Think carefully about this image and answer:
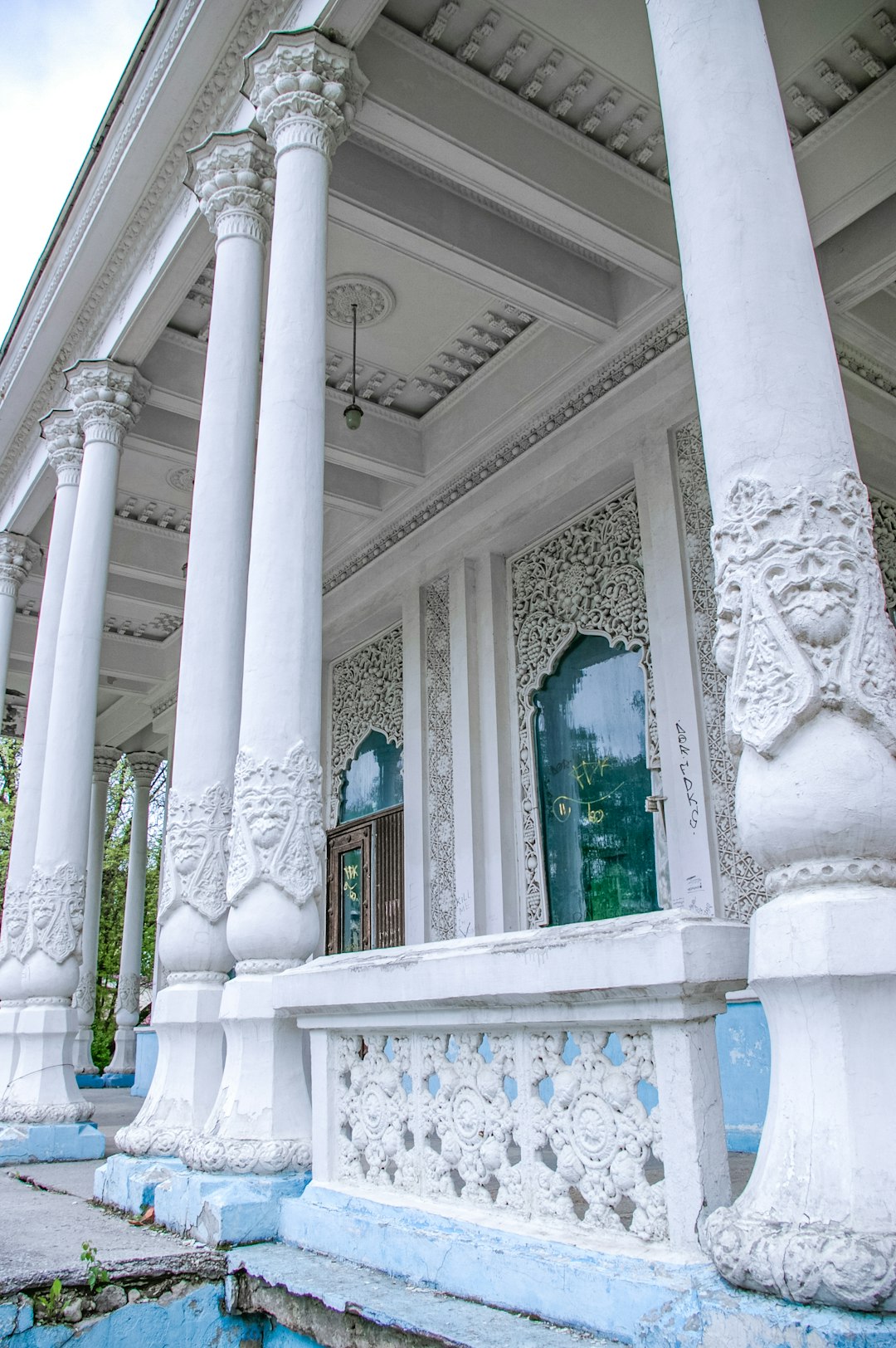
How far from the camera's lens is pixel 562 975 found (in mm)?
2641

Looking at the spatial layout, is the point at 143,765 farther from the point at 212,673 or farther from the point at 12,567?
the point at 212,673

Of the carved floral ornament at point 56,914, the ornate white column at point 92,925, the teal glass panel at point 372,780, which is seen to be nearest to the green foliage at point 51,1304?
the carved floral ornament at point 56,914

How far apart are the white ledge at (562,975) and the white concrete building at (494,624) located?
0.02 metres

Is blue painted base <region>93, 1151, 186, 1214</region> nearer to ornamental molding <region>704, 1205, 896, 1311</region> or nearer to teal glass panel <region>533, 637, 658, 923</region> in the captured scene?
ornamental molding <region>704, 1205, 896, 1311</region>

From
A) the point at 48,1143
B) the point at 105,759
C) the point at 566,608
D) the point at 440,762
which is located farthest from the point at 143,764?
the point at 48,1143

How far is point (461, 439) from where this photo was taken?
31.0ft

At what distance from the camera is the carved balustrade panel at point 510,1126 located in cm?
253

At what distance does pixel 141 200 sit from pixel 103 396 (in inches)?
58.2

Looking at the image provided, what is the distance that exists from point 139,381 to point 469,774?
4.18 metres

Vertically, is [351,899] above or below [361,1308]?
above

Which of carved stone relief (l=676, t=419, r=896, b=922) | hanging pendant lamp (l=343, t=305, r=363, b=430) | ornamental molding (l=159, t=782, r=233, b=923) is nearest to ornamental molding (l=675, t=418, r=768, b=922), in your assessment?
hanging pendant lamp (l=343, t=305, r=363, b=430)

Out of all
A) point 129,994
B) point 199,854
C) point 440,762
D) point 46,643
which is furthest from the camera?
point 129,994

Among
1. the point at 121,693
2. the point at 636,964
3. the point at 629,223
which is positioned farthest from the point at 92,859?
the point at 636,964

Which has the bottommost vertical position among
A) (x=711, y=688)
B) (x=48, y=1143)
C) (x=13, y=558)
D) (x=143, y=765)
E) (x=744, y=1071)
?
(x=48, y=1143)
